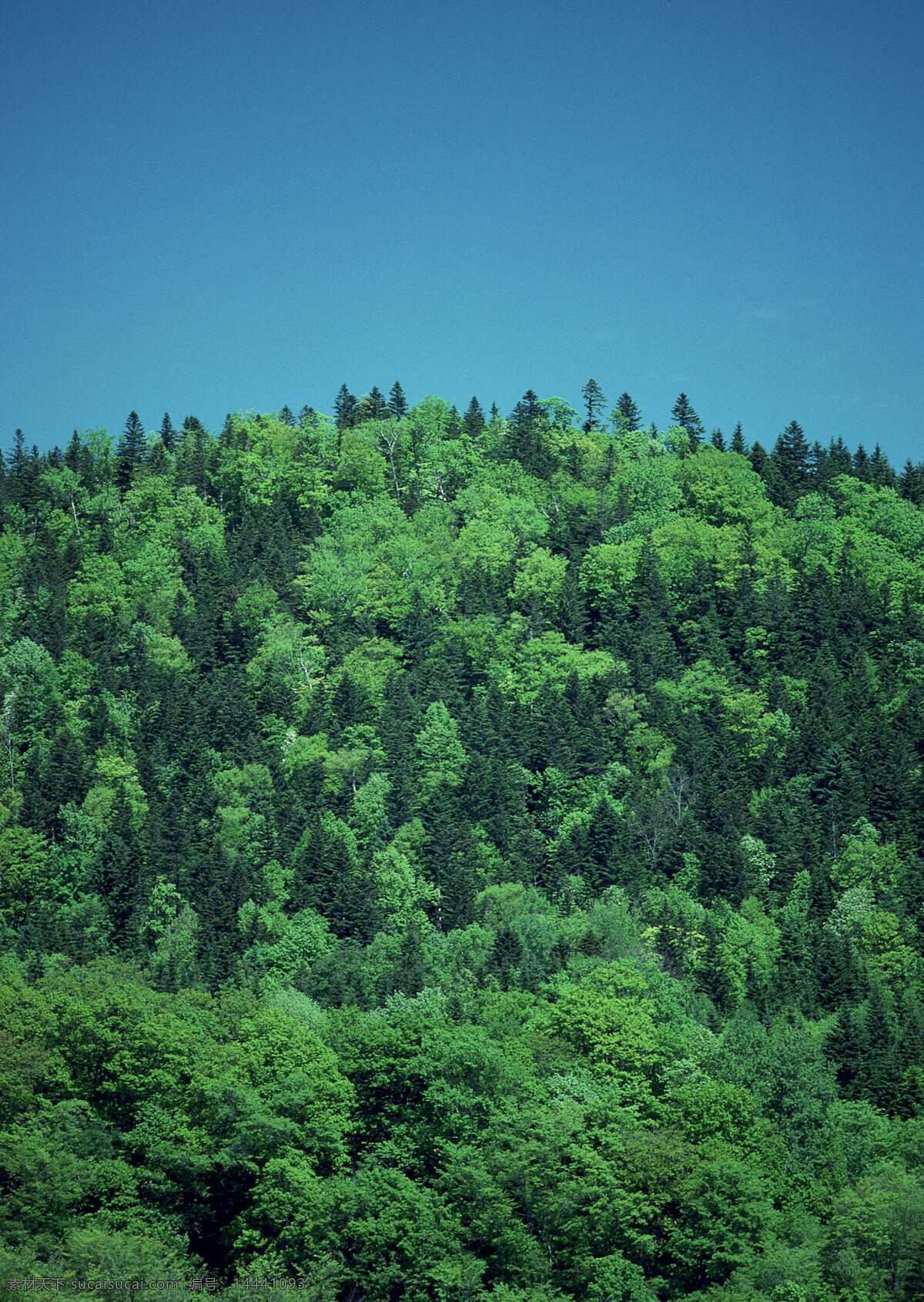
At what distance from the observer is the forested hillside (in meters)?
57.8

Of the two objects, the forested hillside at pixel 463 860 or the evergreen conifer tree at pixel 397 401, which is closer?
the forested hillside at pixel 463 860

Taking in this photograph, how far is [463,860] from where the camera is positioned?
111125 mm

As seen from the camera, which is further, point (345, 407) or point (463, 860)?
point (345, 407)

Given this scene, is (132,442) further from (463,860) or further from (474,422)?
(463,860)

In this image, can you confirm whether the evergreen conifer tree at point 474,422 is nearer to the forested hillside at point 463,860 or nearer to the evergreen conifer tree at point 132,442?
the forested hillside at point 463,860

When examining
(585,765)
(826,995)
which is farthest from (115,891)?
(826,995)

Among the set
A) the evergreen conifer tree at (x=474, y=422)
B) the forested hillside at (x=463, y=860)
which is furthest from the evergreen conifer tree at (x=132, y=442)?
the evergreen conifer tree at (x=474, y=422)

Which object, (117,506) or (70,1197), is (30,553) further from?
(70,1197)

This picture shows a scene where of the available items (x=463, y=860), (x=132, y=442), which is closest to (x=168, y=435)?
(x=132, y=442)

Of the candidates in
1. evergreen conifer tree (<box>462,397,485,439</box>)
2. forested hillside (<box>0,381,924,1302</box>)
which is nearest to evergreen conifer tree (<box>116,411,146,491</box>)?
forested hillside (<box>0,381,924,1302</box>)

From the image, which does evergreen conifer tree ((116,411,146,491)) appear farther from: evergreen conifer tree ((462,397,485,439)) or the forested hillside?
evergreen conifer tree ((462,397,485,439))

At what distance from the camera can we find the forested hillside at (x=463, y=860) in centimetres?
5781

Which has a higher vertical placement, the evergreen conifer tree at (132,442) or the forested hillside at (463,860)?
the evergreen conifer tree at (132,442)

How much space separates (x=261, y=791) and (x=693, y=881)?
102 ft
